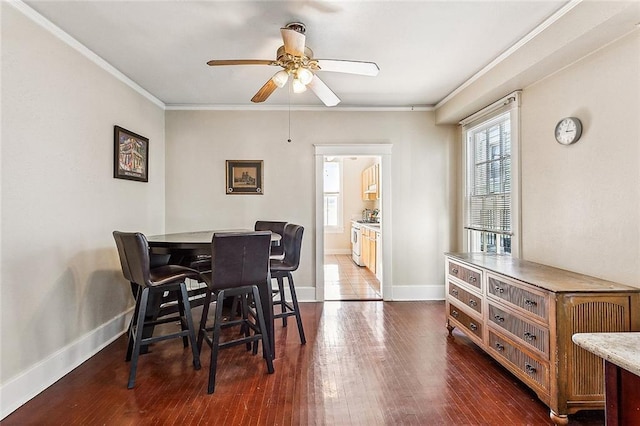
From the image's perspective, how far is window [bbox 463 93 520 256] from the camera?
119 inches

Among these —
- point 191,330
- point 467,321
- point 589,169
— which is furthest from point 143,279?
point 589,169

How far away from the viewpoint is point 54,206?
230 cm

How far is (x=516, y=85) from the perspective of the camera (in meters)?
2.82

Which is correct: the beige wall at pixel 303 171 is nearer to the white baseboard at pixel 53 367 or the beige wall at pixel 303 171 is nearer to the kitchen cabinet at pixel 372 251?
the kitchen cabinet at pixel 372 251

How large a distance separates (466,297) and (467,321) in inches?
7.9

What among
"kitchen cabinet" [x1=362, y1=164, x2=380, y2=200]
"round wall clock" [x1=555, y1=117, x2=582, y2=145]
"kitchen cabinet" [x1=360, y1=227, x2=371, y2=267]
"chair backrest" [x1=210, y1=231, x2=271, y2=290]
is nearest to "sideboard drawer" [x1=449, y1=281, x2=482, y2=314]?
"round wall clock" [x1=555, y1=117, x2=582, y2=145]

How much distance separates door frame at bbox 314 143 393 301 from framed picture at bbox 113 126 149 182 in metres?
1.96

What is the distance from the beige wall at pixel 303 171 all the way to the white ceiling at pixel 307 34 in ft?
2.63

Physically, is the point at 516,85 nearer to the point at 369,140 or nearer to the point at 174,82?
the point at 369,140

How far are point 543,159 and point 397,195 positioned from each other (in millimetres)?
1782

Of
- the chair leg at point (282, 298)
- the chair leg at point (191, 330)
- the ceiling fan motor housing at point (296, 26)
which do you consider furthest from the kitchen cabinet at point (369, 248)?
the ceiling fan motor housing at point (296, 26)

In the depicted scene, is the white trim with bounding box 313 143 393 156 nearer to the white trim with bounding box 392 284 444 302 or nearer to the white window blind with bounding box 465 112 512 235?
the white window blind with bounding box 465 112 512 235

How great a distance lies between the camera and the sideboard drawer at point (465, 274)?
2.62 meters

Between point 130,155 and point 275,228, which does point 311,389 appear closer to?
point 275,228
